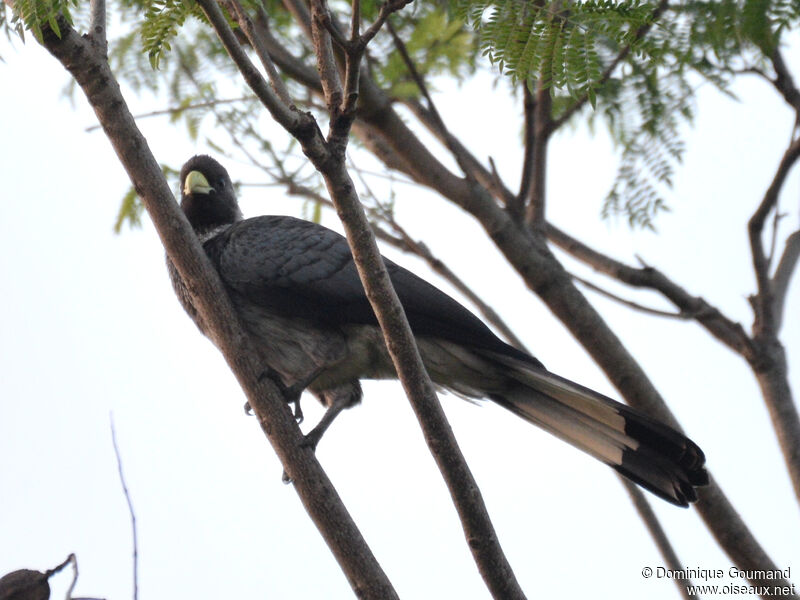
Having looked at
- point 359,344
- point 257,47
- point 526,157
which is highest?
point 526,157

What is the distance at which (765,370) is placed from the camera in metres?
5.23

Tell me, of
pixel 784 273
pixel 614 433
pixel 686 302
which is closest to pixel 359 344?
pixel 614 433

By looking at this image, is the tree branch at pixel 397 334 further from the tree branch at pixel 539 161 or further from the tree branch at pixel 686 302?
the tree branch at pixel 539 161

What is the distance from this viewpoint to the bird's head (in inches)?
237

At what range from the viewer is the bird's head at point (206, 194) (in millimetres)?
6008

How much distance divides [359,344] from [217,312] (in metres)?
1.09

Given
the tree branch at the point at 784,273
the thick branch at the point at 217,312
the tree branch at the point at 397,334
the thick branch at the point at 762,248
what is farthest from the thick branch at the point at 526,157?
the tree branch at the point at 397,334

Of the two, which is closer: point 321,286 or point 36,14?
point 36,14

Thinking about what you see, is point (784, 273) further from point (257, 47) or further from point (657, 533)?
point (257, 47)

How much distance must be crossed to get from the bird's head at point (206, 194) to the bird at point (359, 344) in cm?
67

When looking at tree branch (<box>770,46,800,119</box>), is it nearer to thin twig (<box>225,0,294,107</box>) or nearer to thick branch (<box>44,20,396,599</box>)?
thin twig (<box>225,0,294,107</box>)

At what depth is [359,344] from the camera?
5031mm

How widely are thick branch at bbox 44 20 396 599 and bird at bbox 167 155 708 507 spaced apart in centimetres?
58

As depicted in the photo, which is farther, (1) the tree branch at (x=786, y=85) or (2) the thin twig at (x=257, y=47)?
(1) the tree branch at (x=786, y=85)
